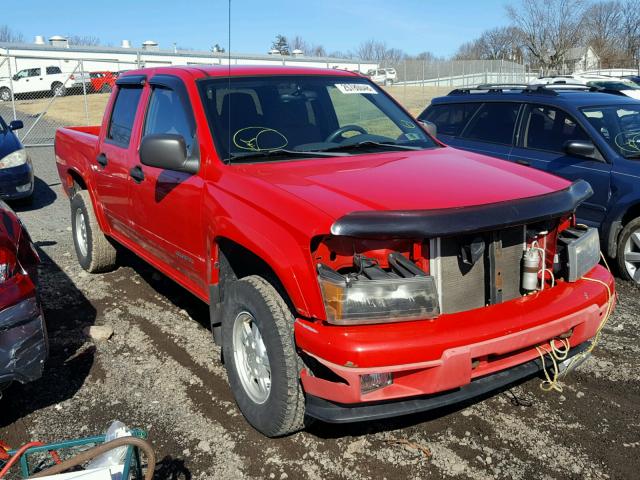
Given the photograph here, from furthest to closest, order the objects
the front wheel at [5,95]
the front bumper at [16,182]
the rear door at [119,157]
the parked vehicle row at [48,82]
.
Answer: the parked vehicle row at [48,82] → the front wheel at [5,95] → the front bumper at [16,182] → the rear door at [119,157]

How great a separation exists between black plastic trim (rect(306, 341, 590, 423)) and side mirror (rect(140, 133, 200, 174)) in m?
1.60

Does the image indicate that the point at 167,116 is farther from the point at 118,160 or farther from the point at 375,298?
the point at 375,298

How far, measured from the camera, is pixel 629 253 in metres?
5.65

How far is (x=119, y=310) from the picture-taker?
5242 millimetres

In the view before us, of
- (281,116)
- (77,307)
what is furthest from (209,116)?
(77,307)

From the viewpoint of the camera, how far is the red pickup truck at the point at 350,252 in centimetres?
266

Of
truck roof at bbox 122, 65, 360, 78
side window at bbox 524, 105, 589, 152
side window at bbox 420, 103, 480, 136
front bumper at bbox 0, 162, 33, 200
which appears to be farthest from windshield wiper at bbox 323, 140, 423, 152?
front bumper at bbox 0, 162, 33, 200

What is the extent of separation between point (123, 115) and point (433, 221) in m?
3.39

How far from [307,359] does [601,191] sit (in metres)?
4.12

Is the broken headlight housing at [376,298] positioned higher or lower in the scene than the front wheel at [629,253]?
higher

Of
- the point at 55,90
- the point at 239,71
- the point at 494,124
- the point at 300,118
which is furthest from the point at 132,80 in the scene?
the point at 55,90

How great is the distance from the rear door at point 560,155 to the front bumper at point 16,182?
696 centimetres

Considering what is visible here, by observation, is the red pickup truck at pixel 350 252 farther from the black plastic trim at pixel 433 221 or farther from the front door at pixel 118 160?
the front door at pixel 118 160

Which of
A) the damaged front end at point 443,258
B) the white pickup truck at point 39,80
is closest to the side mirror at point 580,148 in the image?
the damaged front end at point 443,258
